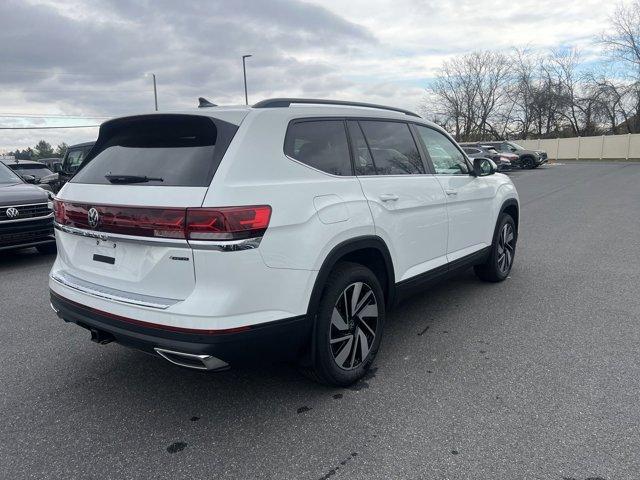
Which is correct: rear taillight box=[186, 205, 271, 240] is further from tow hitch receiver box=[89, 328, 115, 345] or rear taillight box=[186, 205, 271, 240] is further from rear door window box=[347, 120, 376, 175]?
rear door window box=[347, 120, 376, 175]

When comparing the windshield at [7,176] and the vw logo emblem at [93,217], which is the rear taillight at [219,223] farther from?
the windshield at [7,176]

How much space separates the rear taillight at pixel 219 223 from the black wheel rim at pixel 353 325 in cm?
90

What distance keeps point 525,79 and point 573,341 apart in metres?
58.6

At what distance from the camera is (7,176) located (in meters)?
8.10

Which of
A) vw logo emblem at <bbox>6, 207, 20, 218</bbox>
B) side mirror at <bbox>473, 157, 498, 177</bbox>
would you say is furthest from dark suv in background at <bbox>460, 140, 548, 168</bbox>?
vw logo emblem at <bbox>6, 207, 20, 218</bbox>

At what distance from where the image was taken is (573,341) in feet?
13.4

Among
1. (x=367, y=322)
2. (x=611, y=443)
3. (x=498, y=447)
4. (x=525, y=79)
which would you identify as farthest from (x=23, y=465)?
(x=525, y=79)

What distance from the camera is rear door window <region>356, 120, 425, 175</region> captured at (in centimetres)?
378

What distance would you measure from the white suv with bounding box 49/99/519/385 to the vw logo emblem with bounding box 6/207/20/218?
167 inches

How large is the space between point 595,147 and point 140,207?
50236 millimetres

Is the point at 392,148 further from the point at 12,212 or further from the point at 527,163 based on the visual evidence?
the point at 527,163

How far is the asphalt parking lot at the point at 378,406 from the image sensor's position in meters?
2.62

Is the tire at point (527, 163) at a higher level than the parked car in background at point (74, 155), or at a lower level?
lower

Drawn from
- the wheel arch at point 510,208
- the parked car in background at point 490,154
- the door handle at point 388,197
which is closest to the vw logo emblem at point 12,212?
the door handle at point 388,197
